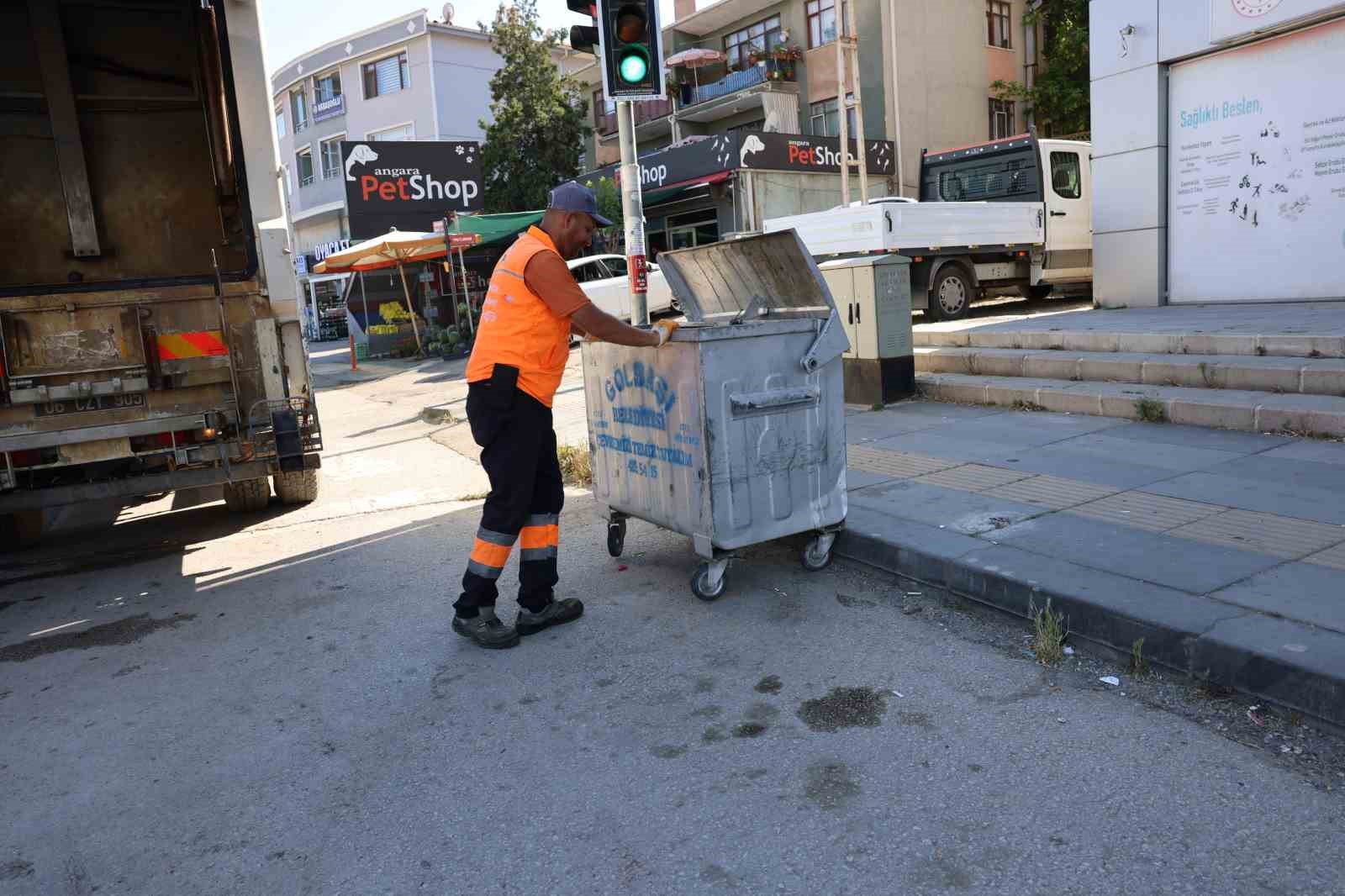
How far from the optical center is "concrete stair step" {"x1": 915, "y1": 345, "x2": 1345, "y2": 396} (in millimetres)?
6832

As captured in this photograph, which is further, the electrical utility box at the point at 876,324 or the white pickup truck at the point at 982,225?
the white pickup truck at the point at 982,225

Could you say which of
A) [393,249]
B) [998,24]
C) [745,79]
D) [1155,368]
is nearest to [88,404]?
[1155,368]

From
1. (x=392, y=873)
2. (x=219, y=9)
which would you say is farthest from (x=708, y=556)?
(x=219, y=9)

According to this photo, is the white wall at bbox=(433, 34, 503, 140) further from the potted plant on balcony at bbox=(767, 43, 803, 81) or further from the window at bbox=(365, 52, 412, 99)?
the potted plant on balcony at bbox=(767, 43, 803, 81)

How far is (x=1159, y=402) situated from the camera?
702 centimetres

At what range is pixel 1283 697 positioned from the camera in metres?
3.05

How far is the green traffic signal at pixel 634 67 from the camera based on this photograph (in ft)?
23.1

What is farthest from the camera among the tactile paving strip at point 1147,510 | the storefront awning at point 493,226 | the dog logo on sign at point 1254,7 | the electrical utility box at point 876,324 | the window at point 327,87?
the window at point 327,87

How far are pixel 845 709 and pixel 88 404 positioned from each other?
15.5 ft

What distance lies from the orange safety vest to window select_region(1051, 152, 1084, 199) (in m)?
13.1

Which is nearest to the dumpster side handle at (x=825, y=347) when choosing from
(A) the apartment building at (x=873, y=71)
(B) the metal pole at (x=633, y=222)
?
(B) the metal pole at (x=633, y=222)

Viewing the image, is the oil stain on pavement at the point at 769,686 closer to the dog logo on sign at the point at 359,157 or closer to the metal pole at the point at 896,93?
the dog logo on sign at the point at 359,157

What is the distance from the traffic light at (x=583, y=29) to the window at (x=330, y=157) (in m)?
36.8

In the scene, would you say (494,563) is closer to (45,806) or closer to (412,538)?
(45,806)
